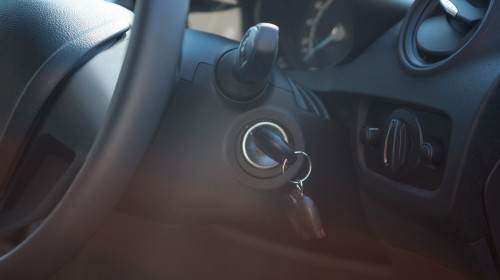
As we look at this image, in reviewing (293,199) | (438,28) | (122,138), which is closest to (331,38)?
(438,28)

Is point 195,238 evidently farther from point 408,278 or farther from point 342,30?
point 342,30

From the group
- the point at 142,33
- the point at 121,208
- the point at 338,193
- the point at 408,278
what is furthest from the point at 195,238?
the point at 142,33

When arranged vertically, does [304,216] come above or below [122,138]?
below

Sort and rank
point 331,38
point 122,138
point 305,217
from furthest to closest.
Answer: point 331,38 < point 305,217 < point 122,138

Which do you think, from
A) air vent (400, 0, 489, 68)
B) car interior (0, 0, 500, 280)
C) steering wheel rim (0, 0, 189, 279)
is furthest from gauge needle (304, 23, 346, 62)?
steering wheel rim (0, 0, 189, 279)

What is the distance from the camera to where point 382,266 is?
3.10 feet

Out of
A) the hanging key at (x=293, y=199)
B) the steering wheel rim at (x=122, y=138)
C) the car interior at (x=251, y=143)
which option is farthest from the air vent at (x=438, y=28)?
the steering wheel rim at (x=122, y=138)

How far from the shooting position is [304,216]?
716 mm

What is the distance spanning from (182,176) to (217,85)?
0.49ft

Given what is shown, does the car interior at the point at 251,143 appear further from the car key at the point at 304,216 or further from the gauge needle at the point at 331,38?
the gauge needle at the point at 331,38

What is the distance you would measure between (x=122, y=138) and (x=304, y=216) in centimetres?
31

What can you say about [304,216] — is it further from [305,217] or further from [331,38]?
[331,38]

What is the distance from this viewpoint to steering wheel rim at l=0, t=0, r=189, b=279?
0.51 metres

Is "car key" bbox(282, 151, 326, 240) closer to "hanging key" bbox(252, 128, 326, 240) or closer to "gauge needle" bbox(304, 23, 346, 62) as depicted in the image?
"hanging key" bbox(252, 128, 326, 240)
